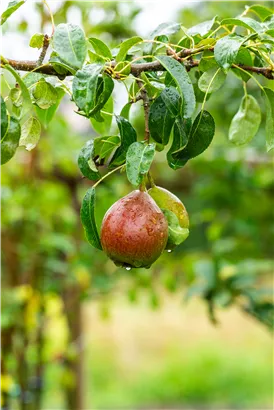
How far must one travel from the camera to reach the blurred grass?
4008 millimetres

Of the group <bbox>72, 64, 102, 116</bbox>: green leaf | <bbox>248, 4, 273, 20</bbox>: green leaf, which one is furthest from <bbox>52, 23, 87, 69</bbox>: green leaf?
<bbox>248, 4, 273, 20</bbox>: green leaf

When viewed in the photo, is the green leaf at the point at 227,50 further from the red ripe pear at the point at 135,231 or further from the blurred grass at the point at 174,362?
the blurred grass at the point at 174,362

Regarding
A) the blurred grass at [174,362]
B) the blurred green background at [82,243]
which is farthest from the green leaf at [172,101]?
the blurred grass at [174,362]

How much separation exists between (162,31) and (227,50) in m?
0.14

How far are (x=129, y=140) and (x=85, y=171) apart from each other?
49mm

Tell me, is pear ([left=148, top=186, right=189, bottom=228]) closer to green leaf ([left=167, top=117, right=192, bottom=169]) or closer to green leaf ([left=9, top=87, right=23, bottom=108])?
green leaf ([left=167, top=117, right=192, bottom=169])

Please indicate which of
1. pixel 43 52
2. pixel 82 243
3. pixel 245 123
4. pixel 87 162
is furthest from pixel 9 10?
pixel 82 243

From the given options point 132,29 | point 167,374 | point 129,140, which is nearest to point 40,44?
point 129,140

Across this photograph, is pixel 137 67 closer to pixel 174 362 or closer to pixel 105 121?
pixel 105 121

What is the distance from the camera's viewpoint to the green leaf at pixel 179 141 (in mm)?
577

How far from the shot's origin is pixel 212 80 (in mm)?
594

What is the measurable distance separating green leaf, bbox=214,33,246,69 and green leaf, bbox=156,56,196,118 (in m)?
0.03

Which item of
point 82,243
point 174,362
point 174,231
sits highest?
point 174,231

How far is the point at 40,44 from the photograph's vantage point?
1.93 ft
